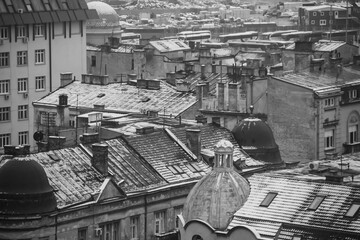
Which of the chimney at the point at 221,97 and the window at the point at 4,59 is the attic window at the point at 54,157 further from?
the window at the point at 4,59

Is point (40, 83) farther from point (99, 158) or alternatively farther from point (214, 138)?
point (99, 158)

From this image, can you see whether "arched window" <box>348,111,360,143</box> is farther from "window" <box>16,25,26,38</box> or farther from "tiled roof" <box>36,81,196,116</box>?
"window" <box>16,25,26,38</box>

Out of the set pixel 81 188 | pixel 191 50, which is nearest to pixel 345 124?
pixel 81 188

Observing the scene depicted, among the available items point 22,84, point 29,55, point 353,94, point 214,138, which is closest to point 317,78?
point 353,94

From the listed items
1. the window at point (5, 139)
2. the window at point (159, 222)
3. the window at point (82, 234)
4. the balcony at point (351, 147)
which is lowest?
the window at point (5, 139)

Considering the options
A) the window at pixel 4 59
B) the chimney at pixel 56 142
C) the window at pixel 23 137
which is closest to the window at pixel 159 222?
the chimney at pixel 56 142

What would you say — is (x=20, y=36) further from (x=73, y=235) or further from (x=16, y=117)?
(x=73, y=235)
